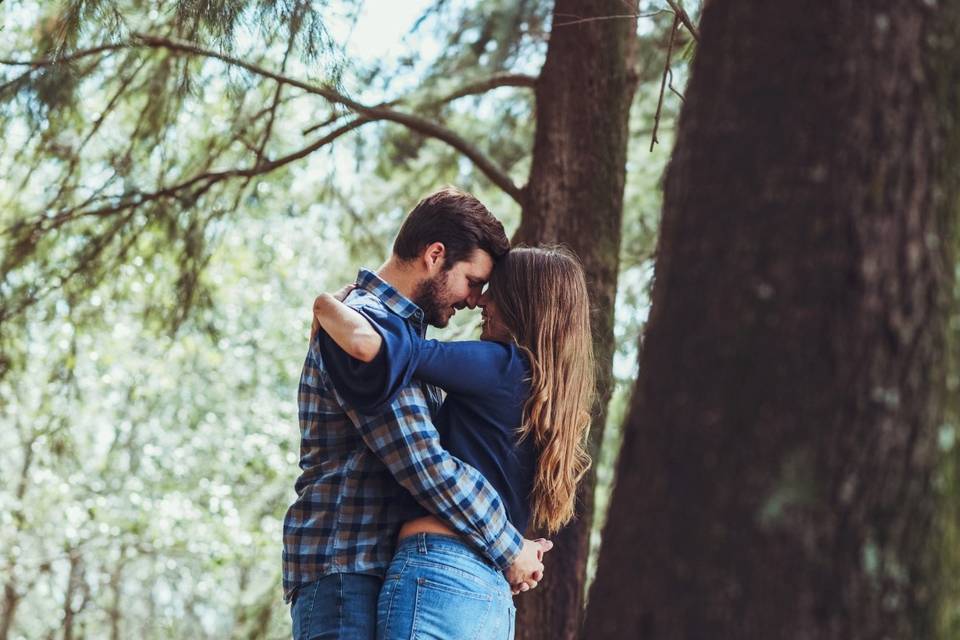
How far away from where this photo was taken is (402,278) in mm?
2561

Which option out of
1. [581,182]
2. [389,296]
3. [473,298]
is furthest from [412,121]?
[389,296]

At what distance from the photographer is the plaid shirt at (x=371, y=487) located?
2.25m

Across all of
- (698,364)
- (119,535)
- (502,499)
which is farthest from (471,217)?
(119,535)

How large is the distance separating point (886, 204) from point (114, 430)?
42.5ft

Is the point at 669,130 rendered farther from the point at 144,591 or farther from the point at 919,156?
the point at 144,591

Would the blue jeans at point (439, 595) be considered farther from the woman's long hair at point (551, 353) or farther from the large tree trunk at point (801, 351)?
the large tree trunk at point (801, 351)

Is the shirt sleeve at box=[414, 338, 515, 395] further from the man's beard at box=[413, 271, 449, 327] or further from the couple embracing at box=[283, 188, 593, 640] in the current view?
the man's beard at box=[413, 271, 449, 327]

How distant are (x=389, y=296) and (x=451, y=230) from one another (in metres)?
0.22

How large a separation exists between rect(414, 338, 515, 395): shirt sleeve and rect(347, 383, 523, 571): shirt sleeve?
0.20 feet

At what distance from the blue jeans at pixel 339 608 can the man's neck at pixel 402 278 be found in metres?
0.63

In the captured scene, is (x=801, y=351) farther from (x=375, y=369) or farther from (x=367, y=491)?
(x=367, y=491)

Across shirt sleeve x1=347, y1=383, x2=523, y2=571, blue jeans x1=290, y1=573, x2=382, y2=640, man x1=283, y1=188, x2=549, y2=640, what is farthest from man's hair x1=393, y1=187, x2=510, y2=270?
blue jeans x1=290, y1=573, x2=382, y2=640

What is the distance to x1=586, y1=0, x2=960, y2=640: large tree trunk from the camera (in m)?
1.26

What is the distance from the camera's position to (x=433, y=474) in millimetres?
2240
